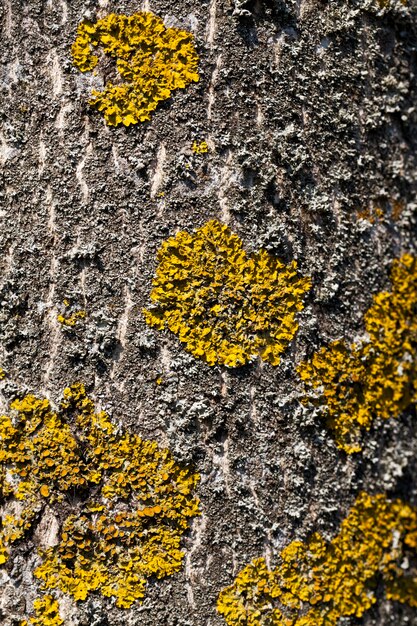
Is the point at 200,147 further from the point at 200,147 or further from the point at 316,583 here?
the point at 316,583

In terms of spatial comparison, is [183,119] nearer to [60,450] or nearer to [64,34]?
[64,34]

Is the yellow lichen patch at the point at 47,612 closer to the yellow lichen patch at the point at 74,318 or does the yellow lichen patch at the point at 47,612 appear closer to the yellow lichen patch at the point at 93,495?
the yellow lichen patch at the point at 93,495

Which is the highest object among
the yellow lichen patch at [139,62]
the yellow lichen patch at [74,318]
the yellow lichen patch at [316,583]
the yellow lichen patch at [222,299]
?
the yellow lichen patch at [139,62]

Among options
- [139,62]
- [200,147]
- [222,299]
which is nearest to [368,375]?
[222,299]

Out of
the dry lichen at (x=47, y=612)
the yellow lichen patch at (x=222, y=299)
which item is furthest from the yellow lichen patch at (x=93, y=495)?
the yellow lichen patch at (x=222, y=299)

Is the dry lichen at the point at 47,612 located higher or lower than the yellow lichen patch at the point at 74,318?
lower

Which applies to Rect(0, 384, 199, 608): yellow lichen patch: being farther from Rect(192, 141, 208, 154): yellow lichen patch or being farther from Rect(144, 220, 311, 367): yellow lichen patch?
Rect(192, 141, 208, 154): yellow lichen patch
